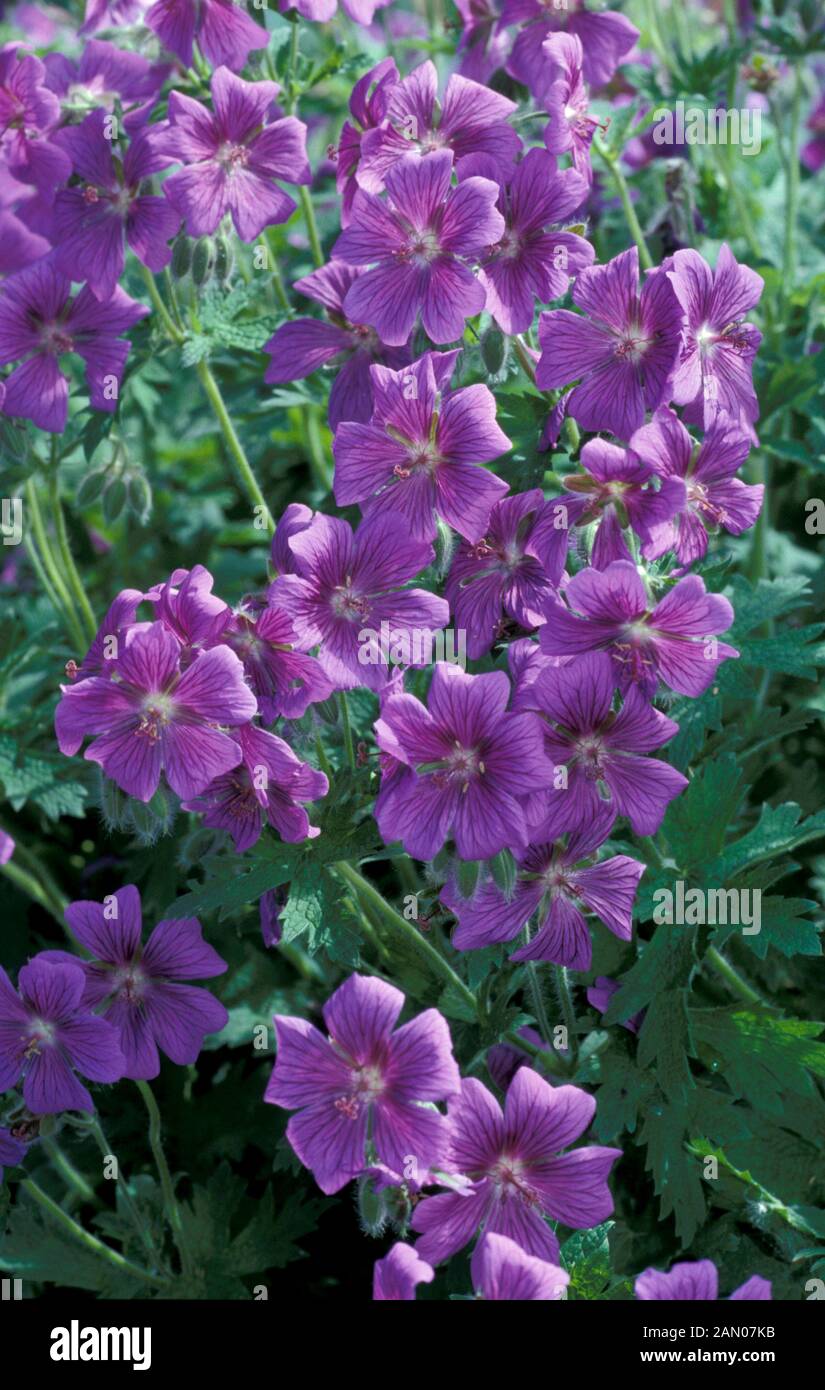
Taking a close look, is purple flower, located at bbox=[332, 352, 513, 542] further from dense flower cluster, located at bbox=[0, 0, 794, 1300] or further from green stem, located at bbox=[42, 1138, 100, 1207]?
green stem, located at bbox=[42, 1138, 100, 1207]

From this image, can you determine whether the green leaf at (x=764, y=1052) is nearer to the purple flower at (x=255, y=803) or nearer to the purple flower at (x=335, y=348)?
the purple flower at (x=255, y=803)

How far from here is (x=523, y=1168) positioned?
1.81m

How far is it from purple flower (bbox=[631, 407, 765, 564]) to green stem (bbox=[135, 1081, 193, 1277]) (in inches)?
37.0

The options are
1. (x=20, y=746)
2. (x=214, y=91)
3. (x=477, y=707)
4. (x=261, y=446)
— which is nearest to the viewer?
(x=477, y=707)

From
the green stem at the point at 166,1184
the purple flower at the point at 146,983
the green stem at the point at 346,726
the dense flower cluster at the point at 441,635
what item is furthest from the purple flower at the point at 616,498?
the green stem at the point at 166,1184

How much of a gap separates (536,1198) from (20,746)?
4.12 ft

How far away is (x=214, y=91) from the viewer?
7.16 ft

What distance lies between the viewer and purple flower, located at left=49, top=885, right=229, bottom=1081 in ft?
6.64

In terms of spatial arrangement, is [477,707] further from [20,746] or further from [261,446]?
[261,446]

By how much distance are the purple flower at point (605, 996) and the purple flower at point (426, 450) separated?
64 cm

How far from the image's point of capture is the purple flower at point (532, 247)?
2.01 m

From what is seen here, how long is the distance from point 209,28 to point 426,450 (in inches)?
30.6

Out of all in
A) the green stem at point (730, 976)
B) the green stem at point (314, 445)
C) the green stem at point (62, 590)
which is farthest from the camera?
the green stem at point (314, 445)
